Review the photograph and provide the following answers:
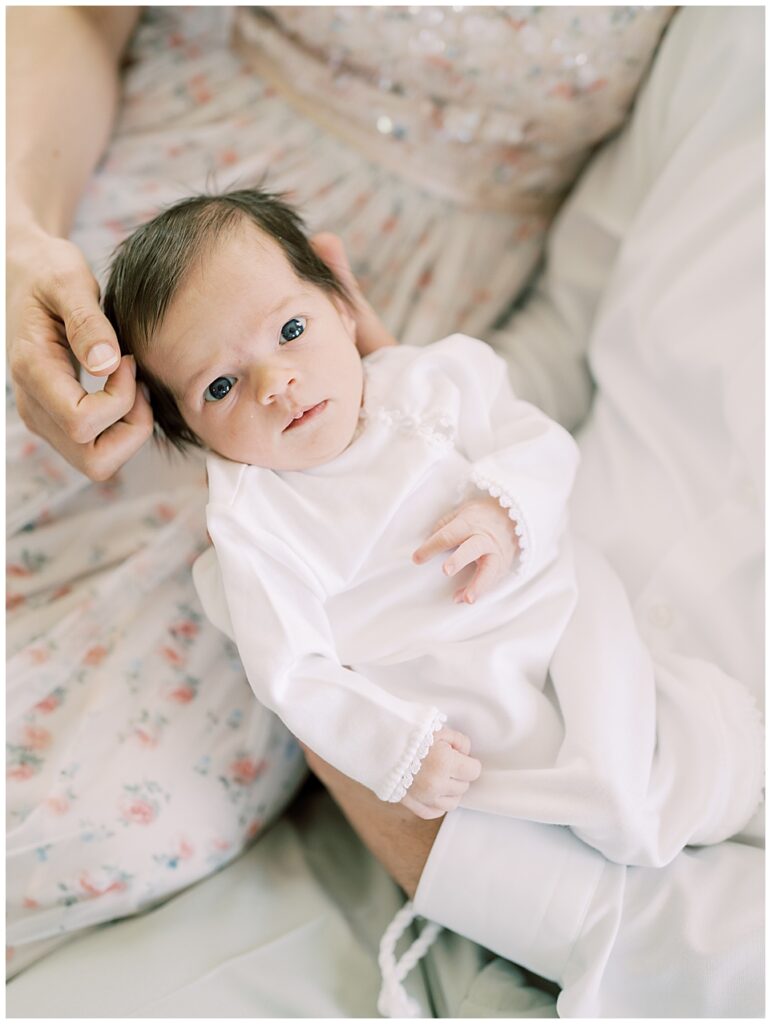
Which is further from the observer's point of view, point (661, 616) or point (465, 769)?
point (661, 616)

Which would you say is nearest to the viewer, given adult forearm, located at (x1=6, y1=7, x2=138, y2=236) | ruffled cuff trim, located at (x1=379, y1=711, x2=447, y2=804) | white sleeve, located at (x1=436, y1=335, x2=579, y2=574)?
ruffled cuff trim, located at (x1=379, y1=711, x2=447, y2=804)

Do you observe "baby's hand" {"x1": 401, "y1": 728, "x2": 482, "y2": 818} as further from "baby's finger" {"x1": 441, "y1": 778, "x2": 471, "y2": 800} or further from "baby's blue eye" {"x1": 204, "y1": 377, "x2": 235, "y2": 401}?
→ "baby's blue eye" {"x1": 204, "y1": 377, "x2": 235, "y2": 401}

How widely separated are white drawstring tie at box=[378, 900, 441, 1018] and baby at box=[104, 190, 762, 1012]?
0.21m

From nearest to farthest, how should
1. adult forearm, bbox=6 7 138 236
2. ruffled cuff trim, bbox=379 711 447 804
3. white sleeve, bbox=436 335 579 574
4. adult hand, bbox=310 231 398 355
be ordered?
1. ruffled cuff trim, bbox=379 711 447 804
2. white sleeve, bbox=436 335 579 574
3. adult hand, bbox=310 231 398 355
4. adult forearm, bbox=6 7 138 236

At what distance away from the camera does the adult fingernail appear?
852 millimetres

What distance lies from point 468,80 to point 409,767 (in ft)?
3.19

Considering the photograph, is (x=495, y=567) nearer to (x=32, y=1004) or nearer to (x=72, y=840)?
(x=72, y=840)

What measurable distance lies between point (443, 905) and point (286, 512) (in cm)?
46

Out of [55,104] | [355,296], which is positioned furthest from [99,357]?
[55,104]

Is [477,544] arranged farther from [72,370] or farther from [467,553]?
[72,370]

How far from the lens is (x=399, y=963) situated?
3.24 feet

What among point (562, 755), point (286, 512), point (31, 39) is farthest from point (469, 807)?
point (31, 39)

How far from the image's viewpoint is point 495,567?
0.91 meters

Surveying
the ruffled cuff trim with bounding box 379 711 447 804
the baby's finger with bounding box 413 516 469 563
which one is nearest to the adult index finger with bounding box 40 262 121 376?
the baby's finger with bounding box 413 516 469 563
